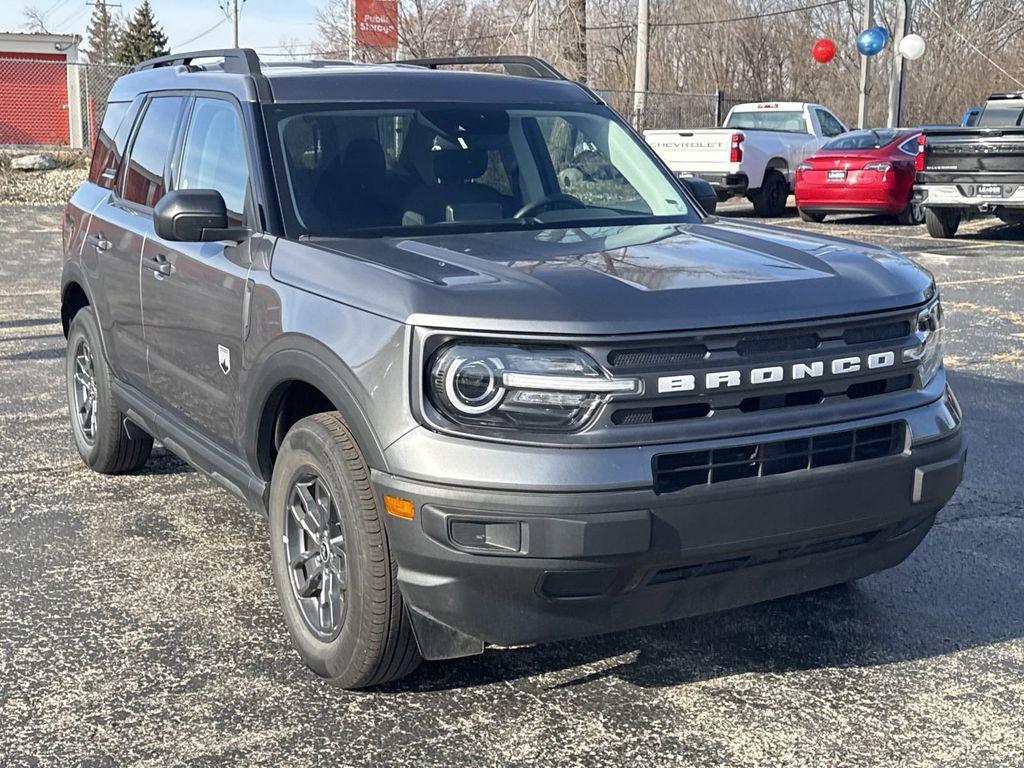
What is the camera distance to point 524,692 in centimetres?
381

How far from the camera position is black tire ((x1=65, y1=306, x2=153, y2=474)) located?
582 centimetres

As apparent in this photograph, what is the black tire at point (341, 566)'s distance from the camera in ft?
11.4

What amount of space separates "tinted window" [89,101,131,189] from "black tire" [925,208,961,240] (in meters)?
13.8

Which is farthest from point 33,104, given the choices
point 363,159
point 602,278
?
point 602,278

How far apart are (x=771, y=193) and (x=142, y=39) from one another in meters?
53.0

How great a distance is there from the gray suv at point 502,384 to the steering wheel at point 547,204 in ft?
0.07

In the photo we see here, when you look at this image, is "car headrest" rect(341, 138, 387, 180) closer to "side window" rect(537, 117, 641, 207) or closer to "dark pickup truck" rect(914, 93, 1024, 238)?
"side window" rect(537, 117, 641, 207)

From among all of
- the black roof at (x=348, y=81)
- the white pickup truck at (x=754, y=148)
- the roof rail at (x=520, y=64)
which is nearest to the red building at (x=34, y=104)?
the white pickup truck at (x=754, y=148)

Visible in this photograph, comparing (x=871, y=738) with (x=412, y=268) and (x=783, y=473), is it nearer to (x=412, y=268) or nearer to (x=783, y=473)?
(x=783, y=473)

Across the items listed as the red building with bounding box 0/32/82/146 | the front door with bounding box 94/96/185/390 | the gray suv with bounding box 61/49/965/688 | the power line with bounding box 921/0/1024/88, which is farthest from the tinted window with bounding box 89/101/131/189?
the power line with bounding box 921/0/1024/88

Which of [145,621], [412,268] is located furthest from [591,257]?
[145,621]

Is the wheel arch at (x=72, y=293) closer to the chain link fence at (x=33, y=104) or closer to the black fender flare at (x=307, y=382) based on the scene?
the black fender flare at (x=307, y=382)

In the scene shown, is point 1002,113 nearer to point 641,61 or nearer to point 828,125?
point 828,125

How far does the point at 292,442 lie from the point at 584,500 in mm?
1070
